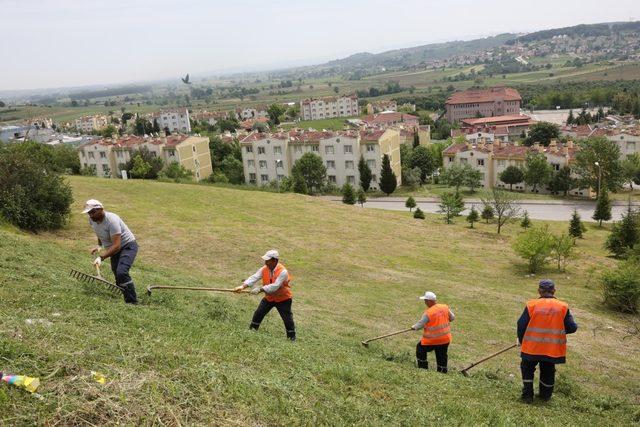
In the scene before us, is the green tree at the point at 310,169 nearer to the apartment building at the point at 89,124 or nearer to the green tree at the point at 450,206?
the green tree at the point at 450,206

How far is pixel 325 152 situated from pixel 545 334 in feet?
195

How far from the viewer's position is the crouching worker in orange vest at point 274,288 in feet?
30.9

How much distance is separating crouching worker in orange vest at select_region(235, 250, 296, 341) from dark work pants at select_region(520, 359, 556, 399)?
4.05 metres

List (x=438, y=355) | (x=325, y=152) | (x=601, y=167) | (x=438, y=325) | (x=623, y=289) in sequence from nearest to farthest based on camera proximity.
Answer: (x=438, y=325)
(x=438, y=355)
(x=623, y=289)
(x=601, y=167)
(x=325, y=152)

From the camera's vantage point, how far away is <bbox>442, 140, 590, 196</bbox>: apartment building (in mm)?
63669

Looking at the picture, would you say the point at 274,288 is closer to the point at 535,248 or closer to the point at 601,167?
the point at 535,248

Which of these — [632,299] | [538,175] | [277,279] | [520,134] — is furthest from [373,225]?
[520,134]

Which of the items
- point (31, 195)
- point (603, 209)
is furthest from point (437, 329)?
point (603, 209)

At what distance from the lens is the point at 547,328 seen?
25.9ft

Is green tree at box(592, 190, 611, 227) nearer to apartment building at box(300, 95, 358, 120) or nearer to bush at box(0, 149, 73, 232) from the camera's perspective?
bush at box(0, 149, 73, 232)

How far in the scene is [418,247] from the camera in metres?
27.6

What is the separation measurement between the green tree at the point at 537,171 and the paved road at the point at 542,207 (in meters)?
5.77

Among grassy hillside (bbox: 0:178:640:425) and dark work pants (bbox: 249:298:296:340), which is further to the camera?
dark work pants (bbox: 249:298:296:340)

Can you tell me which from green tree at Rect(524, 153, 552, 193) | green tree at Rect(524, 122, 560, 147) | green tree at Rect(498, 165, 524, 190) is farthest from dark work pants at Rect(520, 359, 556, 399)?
green tree at Rect(524, 122, 560, 147)
